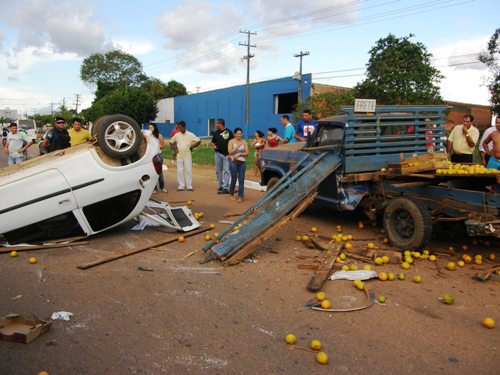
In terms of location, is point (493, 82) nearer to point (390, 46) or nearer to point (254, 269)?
point (390, 46)

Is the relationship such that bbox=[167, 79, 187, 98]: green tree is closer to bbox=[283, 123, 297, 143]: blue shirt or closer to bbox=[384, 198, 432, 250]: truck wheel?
bbox=[283, 123, 297, 143]: blue shirt

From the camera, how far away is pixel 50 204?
5.85m

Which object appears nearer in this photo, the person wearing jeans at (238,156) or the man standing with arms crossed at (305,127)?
the person wearing jeans at (238,156)

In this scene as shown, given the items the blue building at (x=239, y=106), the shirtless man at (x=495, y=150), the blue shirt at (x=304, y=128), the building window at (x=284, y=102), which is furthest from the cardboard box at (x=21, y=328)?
A: the building window at (x=284, y=102)

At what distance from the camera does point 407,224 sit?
5988 mm

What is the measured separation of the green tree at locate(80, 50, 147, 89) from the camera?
75750mm

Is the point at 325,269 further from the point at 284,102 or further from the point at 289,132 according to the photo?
the point at 284,102

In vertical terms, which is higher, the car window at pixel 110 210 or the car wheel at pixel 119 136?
the car wheel at pixel 119 136

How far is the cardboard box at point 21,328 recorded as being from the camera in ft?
11.3

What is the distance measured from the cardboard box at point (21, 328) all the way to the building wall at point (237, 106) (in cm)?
2914

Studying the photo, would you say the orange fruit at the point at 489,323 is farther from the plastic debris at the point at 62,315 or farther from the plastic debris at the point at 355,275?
the plastic debris at the point at 62,315

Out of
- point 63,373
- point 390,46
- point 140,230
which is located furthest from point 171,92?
point 63,373

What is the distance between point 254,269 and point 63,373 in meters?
2.77

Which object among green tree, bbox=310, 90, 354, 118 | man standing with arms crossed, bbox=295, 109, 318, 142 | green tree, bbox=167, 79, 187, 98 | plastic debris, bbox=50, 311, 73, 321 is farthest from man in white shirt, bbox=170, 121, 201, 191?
green tree, bbox=167, 79, 187, 98
